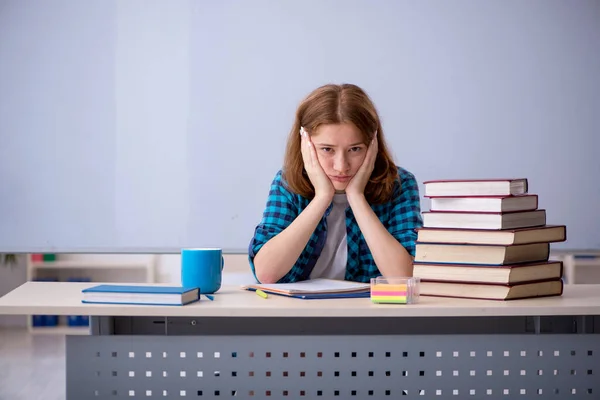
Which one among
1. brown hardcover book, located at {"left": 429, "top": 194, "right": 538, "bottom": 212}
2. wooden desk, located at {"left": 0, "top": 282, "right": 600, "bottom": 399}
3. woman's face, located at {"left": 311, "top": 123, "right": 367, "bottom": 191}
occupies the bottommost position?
wooden desk, located at {"left": 0, "top": 282, "right": 600, "bottom": 399}

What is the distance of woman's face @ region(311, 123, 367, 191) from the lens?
2.02 metres

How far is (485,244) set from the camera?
163 centimetres

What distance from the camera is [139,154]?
3672mm

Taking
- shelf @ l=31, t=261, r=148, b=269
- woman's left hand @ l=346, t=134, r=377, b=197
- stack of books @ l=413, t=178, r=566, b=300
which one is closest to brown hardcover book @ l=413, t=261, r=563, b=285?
stack of books @ l=413, t=178, r=566, b=300

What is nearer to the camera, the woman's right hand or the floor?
the woman's right hand

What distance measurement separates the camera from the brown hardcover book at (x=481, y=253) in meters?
1.62

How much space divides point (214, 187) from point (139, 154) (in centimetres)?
41

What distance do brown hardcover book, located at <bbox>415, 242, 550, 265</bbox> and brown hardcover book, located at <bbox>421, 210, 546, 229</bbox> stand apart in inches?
1.9

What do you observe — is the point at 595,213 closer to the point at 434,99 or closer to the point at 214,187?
the point at 434,99

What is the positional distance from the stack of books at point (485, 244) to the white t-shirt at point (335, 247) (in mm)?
475

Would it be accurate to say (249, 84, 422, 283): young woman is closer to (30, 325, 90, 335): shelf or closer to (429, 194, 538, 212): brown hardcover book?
(429, 194, 538, 212): brown hardcover book

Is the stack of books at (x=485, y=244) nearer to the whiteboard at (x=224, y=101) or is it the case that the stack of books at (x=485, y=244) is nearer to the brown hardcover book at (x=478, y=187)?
the brown hardcover book at (x=478, y=187)

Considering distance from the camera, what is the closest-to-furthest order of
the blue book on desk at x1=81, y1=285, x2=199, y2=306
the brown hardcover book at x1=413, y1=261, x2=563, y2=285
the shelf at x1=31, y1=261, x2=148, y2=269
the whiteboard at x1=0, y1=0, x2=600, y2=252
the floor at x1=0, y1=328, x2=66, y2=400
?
the blue book on desk at x1=81, y1=285, x2=199, y2=306 < the brown hardcover book at x1=413, y1=261, x2=563, y2=285 < the floor at x1=0, y1=328, x2=66, y2=400 < the whiteboard at x1=0, y1=0, x2=600, y2=252 < the shelf at x1=31, y1=261, x2=148, y2=269

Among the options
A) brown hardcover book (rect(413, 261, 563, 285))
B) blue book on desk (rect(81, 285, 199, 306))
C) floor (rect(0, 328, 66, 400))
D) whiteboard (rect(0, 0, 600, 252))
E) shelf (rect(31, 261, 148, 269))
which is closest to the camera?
blue book on desk (rect(81, 285, 199, 306))
